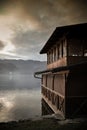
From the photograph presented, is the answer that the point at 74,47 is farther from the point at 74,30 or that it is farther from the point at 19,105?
the point at 19,105

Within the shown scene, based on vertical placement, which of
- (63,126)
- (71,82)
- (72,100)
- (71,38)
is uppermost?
(71,38)

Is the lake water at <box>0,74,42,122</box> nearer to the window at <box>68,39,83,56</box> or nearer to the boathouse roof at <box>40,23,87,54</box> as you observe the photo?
the window at <box>68,39,83,56</box>

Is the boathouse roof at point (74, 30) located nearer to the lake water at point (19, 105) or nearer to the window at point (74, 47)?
the window at point (74, 47)

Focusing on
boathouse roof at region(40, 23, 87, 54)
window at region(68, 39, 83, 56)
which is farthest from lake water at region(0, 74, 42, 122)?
boathouse roof at region(40, 23, 87, 54)

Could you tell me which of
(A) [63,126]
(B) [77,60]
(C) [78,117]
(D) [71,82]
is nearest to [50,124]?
(A) [63,126]

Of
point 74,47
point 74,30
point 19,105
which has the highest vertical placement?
point 74,30

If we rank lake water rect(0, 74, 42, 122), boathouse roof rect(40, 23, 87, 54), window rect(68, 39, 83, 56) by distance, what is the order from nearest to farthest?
boathouse roof rect(40, 23, 87, 54)
window rect(68, 39, 83, 56)
lake water rect(0, 74, 42, 122)

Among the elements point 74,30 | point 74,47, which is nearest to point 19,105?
point 74,47

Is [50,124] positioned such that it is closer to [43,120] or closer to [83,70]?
[43,120]

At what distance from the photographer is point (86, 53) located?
17.9 m

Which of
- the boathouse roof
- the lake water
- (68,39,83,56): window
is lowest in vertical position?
the lake water

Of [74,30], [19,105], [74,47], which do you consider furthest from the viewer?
[19,105]

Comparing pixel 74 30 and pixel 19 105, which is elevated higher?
pixel 74 30

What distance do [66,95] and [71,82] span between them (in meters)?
1.10
